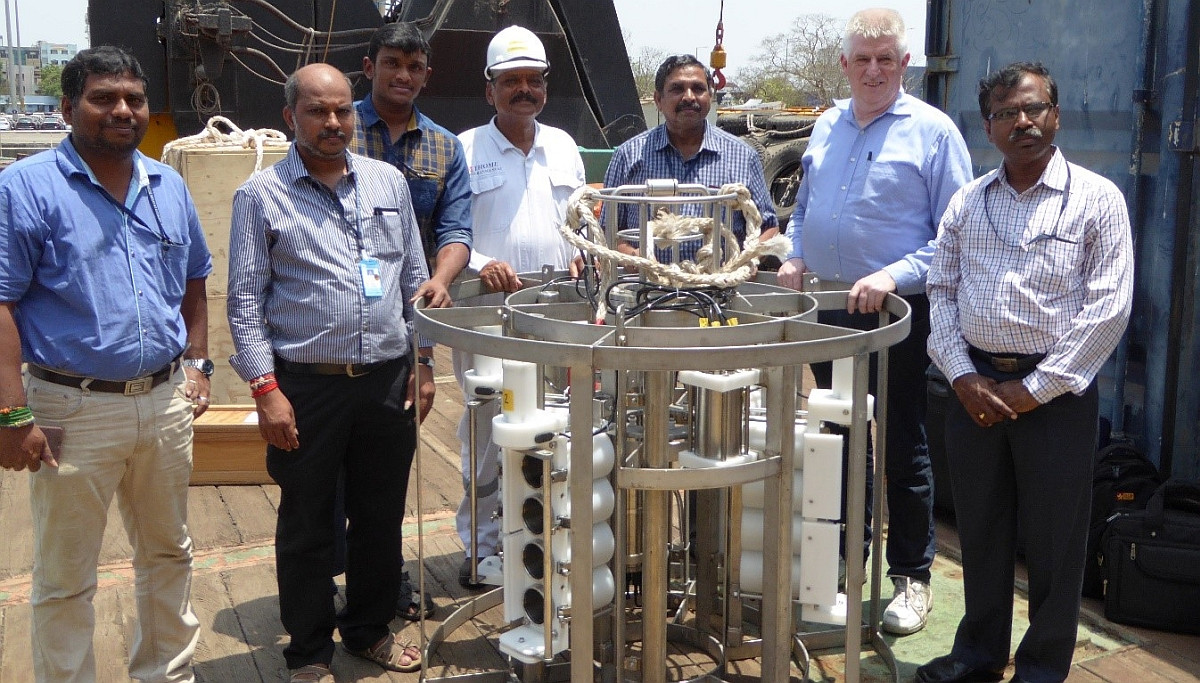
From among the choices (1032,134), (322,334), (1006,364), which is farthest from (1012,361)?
(322,334)

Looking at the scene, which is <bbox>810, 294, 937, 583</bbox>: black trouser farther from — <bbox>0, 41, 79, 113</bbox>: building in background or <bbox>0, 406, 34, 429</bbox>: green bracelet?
<bbox>0, 41, 79, 113</bbox>: building in background

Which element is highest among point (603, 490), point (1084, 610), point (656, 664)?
point (603, 490)

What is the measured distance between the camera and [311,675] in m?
3.13

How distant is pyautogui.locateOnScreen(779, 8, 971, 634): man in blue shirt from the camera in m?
3.50

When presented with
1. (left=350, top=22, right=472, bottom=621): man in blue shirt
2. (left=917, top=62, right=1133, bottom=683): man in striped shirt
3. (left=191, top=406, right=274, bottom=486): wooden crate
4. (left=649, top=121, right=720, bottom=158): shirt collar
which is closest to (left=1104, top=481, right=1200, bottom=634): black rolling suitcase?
(left=917, top=62, right=1133, bottom=683): man in striped shirt

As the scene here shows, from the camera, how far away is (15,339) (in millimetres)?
2611

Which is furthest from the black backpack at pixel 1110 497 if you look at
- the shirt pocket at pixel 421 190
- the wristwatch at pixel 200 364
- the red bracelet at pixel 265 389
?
the wristwatch at pixel 200 364

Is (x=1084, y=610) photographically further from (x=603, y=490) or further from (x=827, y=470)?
(x=603, y=490)

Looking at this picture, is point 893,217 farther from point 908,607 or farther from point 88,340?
point 88,340

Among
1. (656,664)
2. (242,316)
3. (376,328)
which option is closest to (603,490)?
(656,664)

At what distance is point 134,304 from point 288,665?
113cm

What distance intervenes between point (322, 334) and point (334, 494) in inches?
18.9

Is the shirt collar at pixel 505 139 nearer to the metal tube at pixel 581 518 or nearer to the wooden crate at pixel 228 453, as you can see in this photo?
the metal tube at pixel 581 518

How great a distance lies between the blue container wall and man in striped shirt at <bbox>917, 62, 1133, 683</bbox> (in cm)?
119
